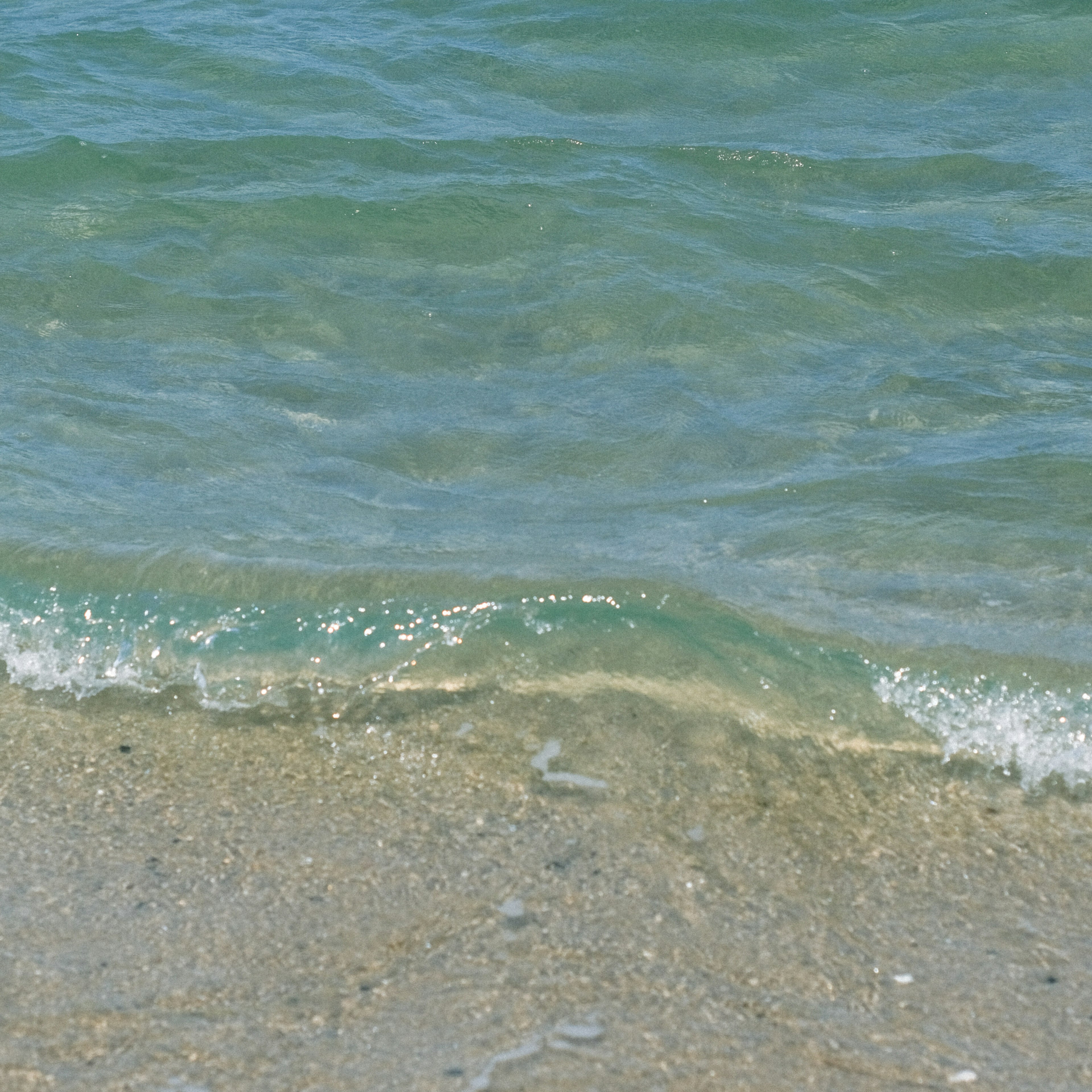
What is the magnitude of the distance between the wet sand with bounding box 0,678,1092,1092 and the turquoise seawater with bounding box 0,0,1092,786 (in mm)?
230

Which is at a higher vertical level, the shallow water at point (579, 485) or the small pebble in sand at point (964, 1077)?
the shallow water at point (579, 485)

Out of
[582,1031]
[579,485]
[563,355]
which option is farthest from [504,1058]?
[563,355]

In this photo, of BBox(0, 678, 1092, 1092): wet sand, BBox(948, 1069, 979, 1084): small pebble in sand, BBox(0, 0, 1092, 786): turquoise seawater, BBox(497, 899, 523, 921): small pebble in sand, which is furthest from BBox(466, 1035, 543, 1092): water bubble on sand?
BBox(0, 0, 1092, 786): turquoise seawater

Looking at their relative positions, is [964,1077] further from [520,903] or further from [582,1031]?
[520,903]

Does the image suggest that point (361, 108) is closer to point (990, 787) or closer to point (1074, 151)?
point (1074, 151)

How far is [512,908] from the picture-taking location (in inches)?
122

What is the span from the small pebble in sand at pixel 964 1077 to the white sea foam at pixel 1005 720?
0.98 metres

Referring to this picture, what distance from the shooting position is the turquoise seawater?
4.04 meters

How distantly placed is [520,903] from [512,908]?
0.8 inches

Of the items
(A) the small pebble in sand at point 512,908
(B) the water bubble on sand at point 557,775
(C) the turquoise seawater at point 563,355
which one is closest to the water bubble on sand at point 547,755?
(B) the water bubble on sand at point 557,775

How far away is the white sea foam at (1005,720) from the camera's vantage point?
3543mm

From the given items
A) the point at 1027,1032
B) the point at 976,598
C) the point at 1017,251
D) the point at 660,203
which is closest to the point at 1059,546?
the point at 976,598

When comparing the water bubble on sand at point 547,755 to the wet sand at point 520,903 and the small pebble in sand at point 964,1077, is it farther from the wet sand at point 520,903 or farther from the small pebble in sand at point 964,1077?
the small pebble in sand at point 964,1077

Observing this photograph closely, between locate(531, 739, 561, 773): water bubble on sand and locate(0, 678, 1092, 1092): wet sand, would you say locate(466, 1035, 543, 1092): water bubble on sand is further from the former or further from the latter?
locate(531, 739, 561, 773): water bubble on sand
